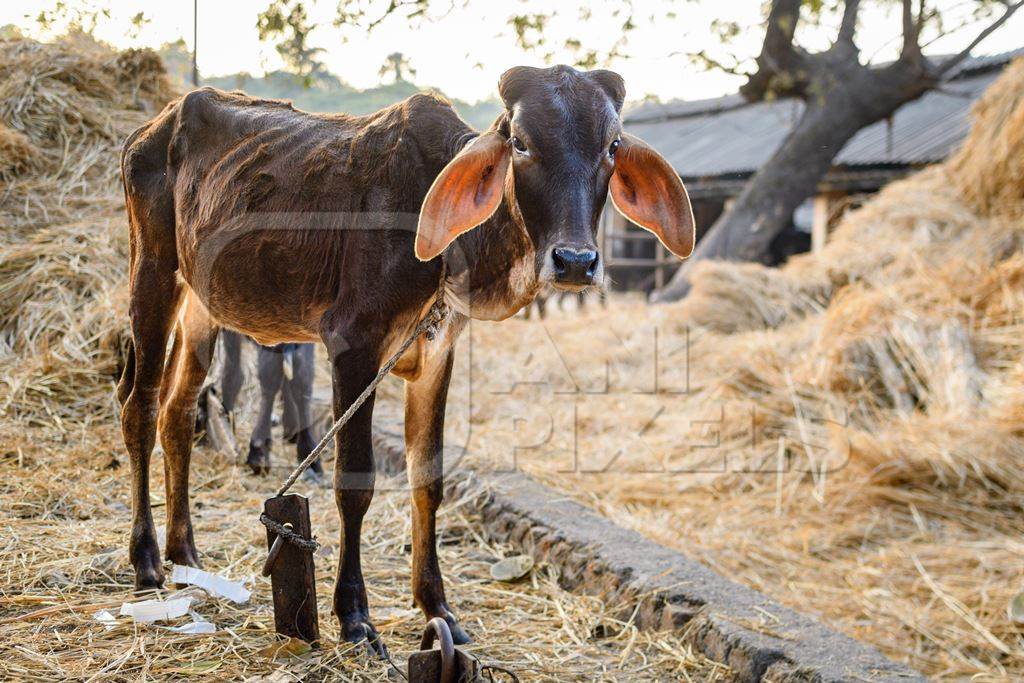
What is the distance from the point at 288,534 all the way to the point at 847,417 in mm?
4185

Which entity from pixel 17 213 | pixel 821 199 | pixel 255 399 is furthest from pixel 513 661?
pixel 821 199

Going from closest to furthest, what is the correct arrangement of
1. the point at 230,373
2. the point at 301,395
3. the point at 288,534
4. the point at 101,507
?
1. the point at 288,534
2. the point at 101,507
3. the point at 301,395
4. the point at 230,373

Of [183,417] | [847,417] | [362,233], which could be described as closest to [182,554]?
[183,417]

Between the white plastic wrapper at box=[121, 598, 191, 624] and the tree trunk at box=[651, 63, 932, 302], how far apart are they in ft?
31.3

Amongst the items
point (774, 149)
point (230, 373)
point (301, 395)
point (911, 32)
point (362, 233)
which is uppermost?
point (911, 32)

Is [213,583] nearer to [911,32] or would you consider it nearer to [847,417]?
[847,417]

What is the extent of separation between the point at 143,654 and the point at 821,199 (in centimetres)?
1518

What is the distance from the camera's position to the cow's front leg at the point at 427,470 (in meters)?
3.34

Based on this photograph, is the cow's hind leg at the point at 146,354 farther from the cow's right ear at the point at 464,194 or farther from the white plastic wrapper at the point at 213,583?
the cow's right ear at the point at 464,194

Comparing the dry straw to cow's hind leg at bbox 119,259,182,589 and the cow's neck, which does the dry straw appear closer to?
cow's hind leg at bbox 119,259,182,589

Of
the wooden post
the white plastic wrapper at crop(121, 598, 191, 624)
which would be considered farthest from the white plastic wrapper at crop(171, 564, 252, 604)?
the wooden post

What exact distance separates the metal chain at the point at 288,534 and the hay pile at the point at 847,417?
7.45ft

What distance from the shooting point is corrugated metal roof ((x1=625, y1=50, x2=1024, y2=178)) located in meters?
Result: 15.8

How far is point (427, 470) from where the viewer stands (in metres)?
3.37
